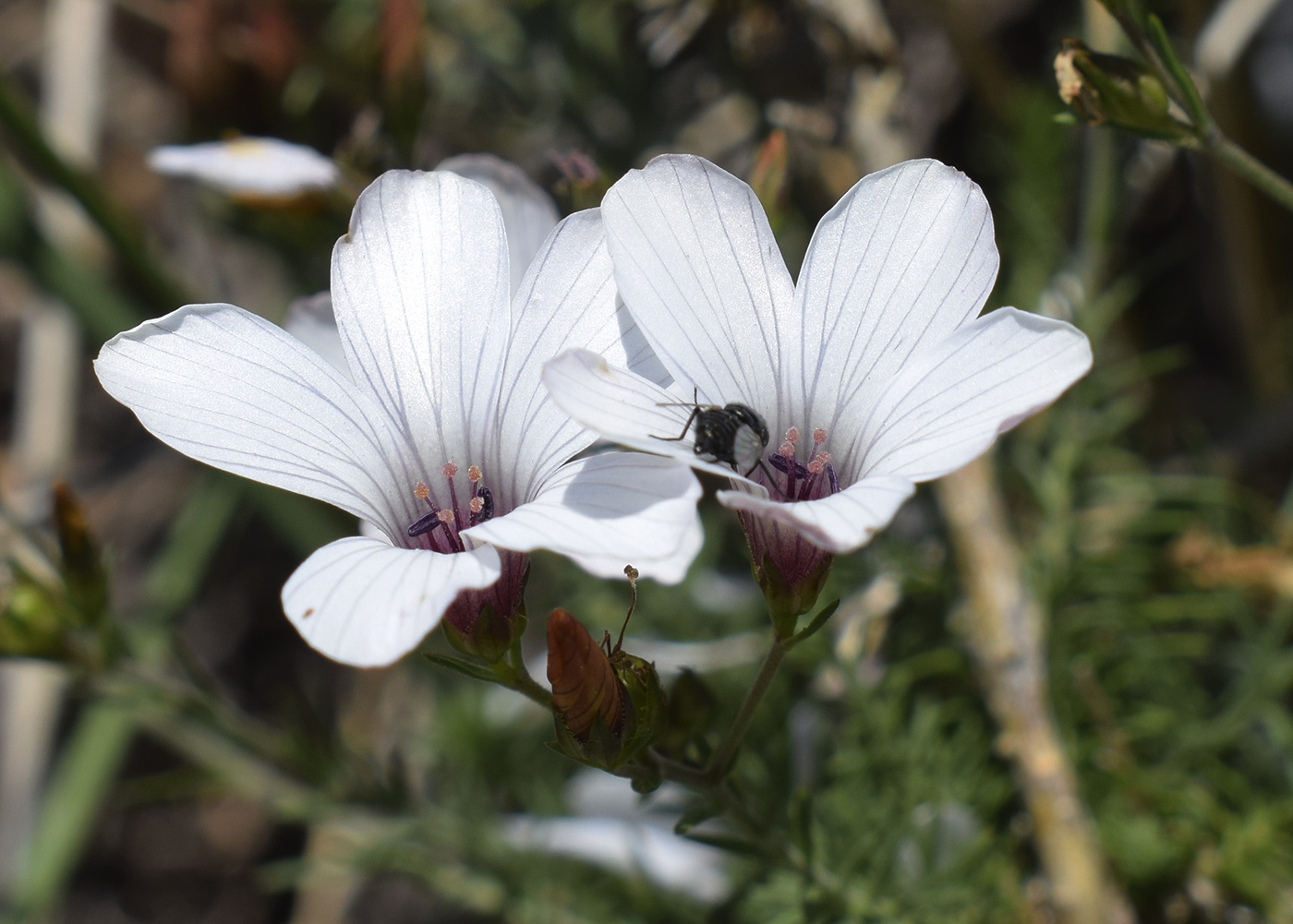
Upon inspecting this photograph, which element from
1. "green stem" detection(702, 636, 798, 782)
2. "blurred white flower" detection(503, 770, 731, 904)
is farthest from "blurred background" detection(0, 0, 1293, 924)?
"green stem" detection(702, 636, 798, 782)

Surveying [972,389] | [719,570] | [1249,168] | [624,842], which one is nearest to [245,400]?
[972,389]

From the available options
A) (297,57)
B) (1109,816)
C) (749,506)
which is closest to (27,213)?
(297,57)

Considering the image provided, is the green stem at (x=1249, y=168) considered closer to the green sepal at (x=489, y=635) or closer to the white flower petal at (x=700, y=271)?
the white flower petal at (x=700, y=271)

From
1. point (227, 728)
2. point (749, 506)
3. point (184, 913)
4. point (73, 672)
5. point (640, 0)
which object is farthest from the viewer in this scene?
point (184, 913)

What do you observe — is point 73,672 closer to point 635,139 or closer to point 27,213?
point 27,213

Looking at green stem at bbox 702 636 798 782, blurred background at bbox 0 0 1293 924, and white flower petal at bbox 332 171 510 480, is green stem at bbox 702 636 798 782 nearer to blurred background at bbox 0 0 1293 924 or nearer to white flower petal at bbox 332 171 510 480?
blurred background at bbox 0 0 1293 924

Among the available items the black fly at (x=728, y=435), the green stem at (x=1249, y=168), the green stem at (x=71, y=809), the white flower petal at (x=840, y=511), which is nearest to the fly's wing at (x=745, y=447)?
the black fly at (x=728, y=435)

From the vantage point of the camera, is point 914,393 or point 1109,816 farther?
point 1109,816
